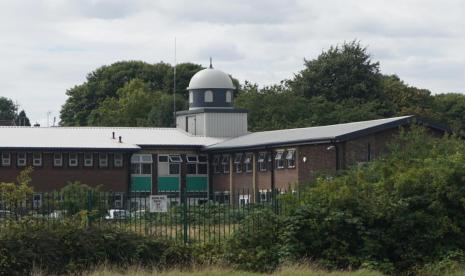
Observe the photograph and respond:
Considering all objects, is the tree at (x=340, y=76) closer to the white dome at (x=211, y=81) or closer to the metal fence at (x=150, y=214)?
the white dome at (x=211, y=81)

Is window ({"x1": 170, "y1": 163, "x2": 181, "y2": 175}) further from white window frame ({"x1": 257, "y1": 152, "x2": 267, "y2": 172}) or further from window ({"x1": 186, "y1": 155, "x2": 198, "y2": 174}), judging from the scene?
white window frame ({"x1": 257, "y1": 152, "x2": 267, "y2": 172})

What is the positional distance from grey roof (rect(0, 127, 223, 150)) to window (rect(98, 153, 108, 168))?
29.7 inches

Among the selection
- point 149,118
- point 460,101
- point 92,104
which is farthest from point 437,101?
point 92,104

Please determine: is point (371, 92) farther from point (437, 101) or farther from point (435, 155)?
point (435, 155)

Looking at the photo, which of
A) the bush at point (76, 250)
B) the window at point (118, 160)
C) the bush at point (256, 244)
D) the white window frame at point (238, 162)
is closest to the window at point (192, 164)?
the white window frame at point (238, 162)

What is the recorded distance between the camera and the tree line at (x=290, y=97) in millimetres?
91562

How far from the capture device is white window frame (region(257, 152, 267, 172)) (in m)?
69.8

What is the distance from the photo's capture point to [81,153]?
71.4m

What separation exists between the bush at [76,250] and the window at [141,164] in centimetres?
4581

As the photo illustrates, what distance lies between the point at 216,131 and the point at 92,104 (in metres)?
44.6

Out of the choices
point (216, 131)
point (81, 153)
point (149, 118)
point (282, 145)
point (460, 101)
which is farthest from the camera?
point (460, 101)

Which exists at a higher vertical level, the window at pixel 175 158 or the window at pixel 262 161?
the window at pixel 175 158

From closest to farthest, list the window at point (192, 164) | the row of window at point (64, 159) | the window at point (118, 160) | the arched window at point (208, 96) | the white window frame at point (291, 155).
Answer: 1. the white window frame at point (291, 155)
2. the row of window at point (64, 159)
3. the window at point (118, 160)
4. the window at point (192, 164)
5. the arched window at point (208, 96)

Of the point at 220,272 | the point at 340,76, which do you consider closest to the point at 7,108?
the point at 340,76
